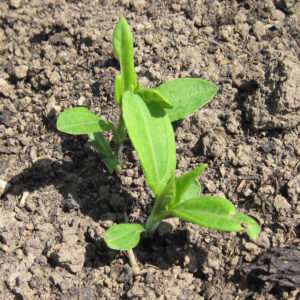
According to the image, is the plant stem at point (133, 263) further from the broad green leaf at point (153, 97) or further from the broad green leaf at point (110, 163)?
the broad green leaf at point (153, 97)

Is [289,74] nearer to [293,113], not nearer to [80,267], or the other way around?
[293,113]

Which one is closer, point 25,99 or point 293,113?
point 293,113

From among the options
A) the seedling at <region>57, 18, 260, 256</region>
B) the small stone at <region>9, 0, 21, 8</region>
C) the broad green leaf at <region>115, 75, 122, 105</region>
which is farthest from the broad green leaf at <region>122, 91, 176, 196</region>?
the small stone at <region>9, 0, 21, 8</region>

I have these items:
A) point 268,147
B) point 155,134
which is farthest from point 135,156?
point 268,147

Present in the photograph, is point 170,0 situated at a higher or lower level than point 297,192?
higher

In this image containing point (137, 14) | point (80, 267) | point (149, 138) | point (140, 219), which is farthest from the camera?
point (137, 14)

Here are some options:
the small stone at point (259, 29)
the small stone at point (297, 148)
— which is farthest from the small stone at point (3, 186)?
the small stone at point (259, 29)

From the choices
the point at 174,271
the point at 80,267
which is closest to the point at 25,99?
the point at 80,267
